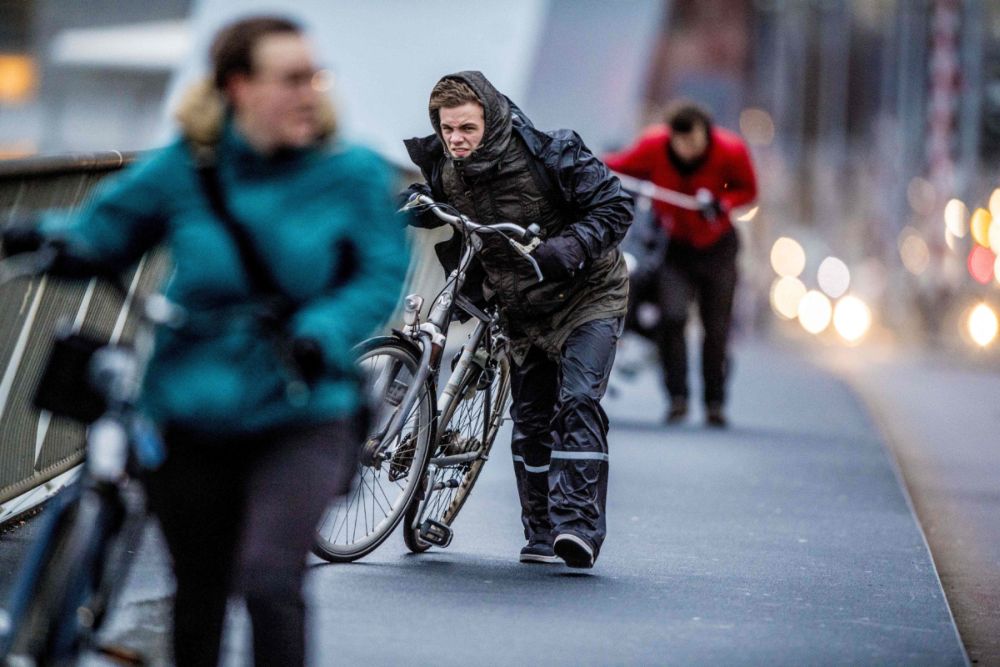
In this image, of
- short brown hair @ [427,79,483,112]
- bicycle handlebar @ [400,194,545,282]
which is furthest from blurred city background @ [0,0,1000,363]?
bicycle handlebar @ [400,194,545,282]

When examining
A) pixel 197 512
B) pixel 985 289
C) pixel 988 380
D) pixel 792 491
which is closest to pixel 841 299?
pixel 985 289

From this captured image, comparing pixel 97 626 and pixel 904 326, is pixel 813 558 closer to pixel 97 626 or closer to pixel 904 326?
pixel 97 626

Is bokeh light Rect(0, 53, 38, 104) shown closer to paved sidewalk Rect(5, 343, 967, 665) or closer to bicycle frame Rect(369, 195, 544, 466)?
paved sidewalk Rect(5, 343, 967, 665)

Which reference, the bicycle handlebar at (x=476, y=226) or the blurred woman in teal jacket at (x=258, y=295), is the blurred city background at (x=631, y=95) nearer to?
the blurred woman in teal jacket at (x=258, y=295)

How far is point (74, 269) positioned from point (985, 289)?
27.2 m

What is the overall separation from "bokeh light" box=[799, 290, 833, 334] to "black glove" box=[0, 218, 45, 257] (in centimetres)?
3281

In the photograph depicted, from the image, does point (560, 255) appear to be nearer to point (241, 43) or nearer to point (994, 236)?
point (241, 43)

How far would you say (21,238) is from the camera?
13.8 ft

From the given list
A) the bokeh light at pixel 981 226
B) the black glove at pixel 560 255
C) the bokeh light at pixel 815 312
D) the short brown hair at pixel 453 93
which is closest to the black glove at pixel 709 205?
the black glove at pixel 560 255

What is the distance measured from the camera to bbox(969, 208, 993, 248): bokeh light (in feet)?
101

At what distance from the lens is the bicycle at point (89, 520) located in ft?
13.0

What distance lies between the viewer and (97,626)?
160 inches

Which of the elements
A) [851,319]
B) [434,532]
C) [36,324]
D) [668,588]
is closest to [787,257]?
[851,319]

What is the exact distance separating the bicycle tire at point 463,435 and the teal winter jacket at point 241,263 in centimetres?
318
